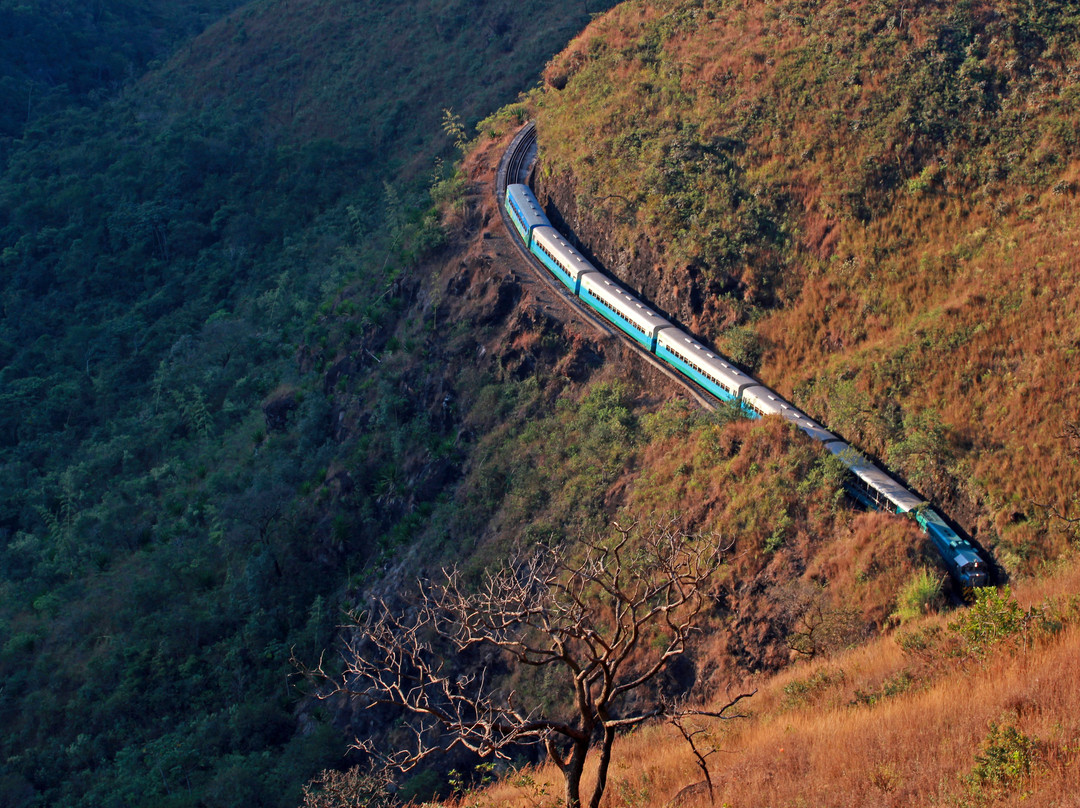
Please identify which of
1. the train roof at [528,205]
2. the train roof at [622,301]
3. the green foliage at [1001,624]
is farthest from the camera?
the train roof at [528,205]

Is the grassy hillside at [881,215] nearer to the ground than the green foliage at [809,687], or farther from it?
nearer to the ground

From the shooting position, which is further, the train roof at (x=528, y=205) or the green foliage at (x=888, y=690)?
the train roof at (x=528, y=205)

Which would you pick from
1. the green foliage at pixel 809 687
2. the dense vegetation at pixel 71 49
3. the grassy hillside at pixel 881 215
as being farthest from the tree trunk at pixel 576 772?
the dense vegetation at pixel 71 49

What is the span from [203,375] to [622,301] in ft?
94.7

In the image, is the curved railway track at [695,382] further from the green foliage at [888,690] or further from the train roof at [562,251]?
the green foliage at [888,690]

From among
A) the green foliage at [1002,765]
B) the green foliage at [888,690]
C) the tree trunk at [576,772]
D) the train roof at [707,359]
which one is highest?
the tree trunk at [576,772]

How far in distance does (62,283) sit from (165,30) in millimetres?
40485

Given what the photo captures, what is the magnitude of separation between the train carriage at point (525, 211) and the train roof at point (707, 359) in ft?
33.0

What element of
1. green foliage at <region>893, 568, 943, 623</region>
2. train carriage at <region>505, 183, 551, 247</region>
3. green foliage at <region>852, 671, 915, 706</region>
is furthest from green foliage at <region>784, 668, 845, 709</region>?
train carriage at <region>505, 183, 551, 247</region>

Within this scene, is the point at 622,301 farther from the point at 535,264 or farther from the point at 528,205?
the point at 528,205

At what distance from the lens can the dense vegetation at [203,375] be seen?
34844mm

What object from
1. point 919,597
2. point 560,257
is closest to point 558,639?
point 919,597

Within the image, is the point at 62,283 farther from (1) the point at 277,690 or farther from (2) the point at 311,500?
(1) the point at 277,690

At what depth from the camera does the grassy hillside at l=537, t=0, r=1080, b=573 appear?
27.5 m
